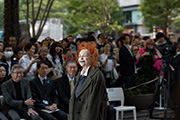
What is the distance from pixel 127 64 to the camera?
10.4 meters

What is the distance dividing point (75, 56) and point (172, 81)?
2.57m

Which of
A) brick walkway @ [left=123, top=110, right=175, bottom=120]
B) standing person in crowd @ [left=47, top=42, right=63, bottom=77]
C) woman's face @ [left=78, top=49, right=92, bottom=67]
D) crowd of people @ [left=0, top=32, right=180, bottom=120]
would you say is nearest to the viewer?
crowd of people @ [left=0, top=32, right=180, bottom=120]

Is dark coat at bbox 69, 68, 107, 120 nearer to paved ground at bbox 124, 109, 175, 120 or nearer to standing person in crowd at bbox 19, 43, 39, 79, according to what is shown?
standing person in crowd at bbox 19, 43, 39, 79

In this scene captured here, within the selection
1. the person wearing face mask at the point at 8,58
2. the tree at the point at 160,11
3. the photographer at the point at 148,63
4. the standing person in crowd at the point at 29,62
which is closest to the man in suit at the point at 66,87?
the standing person in crowd at the point at 29,62

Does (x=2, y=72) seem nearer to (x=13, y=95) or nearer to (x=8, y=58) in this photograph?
(x=13, y=95)

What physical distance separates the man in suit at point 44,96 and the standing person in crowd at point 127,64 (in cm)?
310

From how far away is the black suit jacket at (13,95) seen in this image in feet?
23.5

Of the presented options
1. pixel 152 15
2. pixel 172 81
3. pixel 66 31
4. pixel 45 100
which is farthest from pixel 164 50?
pixel 66 31

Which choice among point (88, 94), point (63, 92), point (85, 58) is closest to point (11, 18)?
point (63, 92)

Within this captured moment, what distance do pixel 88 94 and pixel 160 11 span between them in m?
32.4

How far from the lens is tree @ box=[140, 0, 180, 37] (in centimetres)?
3530

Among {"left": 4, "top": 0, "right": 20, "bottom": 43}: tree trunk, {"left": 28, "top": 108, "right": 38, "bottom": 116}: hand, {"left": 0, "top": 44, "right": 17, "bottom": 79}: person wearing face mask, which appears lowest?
{"left": 28, "top": 108, "right": 38, "bottom": 116}: hand

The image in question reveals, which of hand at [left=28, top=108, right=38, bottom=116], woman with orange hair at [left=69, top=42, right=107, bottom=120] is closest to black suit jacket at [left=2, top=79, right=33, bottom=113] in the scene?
hand at [left=28, top=108, right=38, bottom=116]

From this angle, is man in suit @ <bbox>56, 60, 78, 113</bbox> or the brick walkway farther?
the brick walkway
